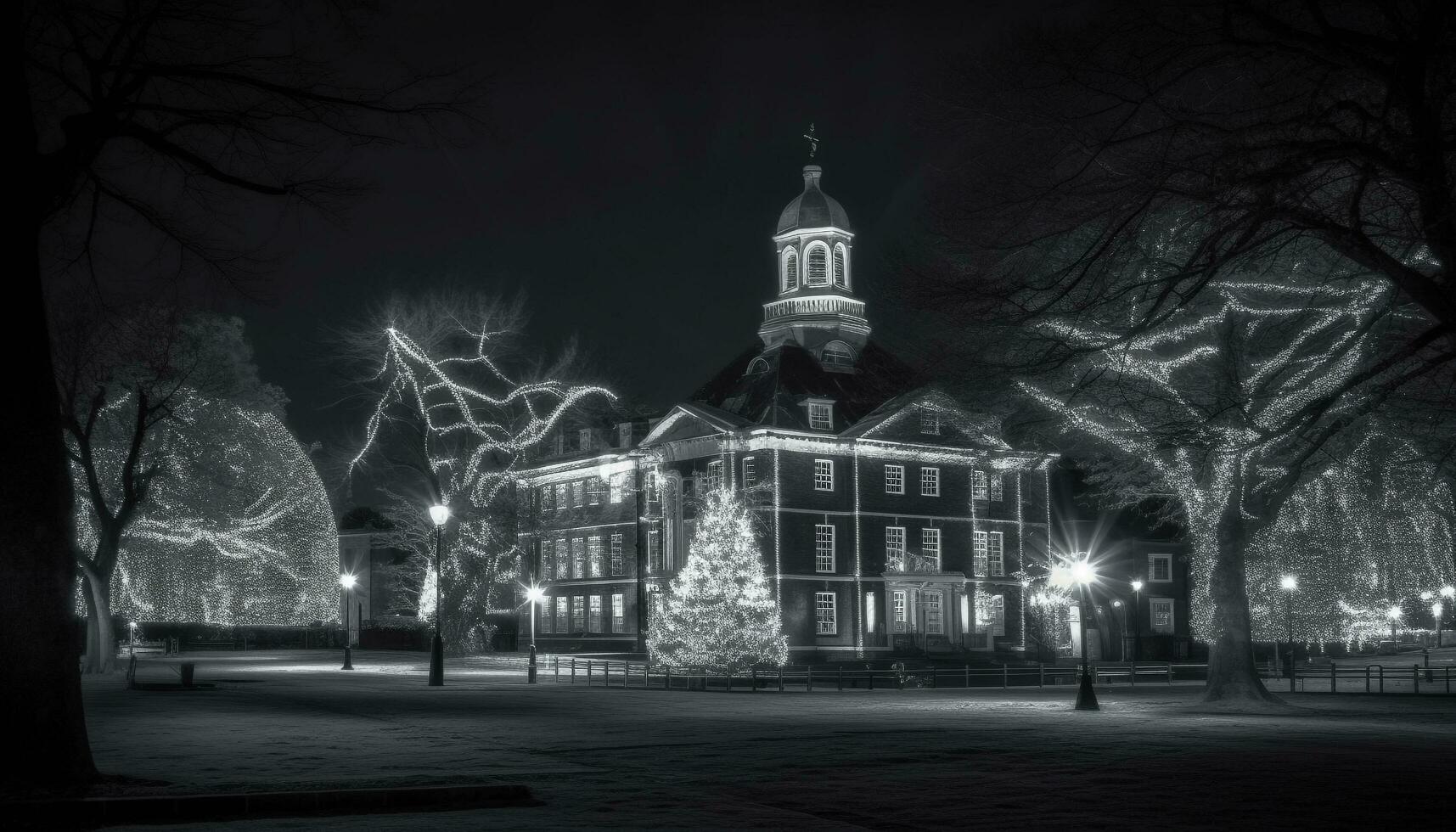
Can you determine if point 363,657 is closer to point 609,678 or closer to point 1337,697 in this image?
point 609,678

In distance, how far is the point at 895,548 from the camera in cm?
6200

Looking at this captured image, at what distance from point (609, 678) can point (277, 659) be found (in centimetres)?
2477

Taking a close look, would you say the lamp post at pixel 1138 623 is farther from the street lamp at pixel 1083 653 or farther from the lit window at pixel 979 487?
the street lamp at pixel 1083 653

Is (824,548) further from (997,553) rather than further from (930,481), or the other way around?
(997,553)

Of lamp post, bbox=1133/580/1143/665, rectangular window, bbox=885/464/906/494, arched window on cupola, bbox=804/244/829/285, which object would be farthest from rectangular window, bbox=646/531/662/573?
lamp post, bbox=1133/580/1143/665

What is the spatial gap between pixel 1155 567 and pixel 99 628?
47516 mm

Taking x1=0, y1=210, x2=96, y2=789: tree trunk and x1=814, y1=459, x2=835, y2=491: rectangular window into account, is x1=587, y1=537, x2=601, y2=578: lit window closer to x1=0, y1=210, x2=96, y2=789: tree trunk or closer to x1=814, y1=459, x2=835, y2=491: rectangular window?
x1=814, y1=459, x2=835, y2=491: rectangular window

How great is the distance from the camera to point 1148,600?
224ft

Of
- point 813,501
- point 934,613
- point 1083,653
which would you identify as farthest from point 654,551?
point 1083,653

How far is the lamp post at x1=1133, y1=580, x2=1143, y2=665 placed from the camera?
63.9 metres

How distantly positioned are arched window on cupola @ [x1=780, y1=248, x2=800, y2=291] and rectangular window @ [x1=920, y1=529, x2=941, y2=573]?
14.6 meters

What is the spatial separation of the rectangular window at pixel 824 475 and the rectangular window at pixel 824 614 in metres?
4.41

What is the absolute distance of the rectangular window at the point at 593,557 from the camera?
68.7 m

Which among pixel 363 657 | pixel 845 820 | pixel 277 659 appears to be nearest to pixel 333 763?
pixel 845 820
